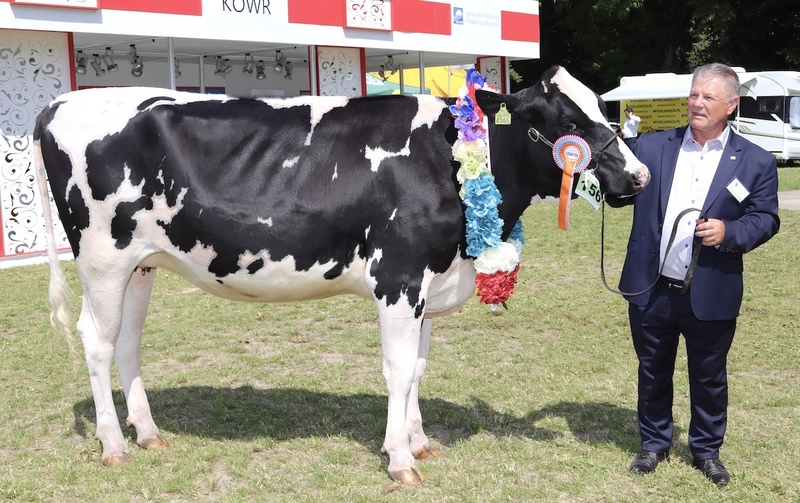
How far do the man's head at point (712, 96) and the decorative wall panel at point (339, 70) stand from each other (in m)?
11.8

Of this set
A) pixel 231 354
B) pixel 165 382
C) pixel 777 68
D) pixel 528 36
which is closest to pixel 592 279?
pixel 231 354

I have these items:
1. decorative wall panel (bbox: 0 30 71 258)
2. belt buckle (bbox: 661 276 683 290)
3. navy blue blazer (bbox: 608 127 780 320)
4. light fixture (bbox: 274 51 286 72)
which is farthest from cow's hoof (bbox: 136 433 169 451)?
light fixture (bbox: 274 51 286 72)

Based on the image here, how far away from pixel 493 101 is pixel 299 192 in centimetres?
108

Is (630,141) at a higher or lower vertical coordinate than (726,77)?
lower

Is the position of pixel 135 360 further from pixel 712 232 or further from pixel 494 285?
pixel 712 232

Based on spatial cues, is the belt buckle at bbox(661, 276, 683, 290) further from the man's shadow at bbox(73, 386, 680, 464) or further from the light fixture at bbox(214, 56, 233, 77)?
the light fixture at bbox(214, 56, 233, 77)

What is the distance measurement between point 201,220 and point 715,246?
2513 millimetres

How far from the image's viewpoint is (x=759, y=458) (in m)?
4.32

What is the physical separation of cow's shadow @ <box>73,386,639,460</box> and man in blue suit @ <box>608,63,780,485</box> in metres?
0.47

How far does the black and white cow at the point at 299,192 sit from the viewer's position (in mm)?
4078

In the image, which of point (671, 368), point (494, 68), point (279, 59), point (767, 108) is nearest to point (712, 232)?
point (671, 368)

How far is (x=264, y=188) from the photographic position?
13.6 feet

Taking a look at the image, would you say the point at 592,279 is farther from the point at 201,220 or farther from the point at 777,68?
the point at 777,68

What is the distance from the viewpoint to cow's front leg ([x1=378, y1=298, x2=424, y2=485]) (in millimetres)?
4078
